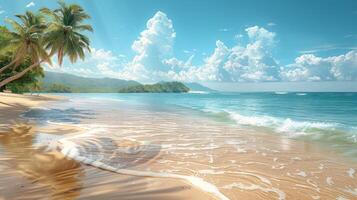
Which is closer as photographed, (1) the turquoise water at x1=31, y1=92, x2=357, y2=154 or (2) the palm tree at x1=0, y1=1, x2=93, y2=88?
(1) the turquoise water at x1=31, y1=92, x2=357, y2=154

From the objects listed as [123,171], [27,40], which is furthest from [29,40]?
[123,171]

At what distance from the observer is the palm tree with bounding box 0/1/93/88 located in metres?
27.3

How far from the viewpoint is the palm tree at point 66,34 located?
27.3 meters

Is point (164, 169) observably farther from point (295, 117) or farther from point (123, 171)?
point (295, 117)

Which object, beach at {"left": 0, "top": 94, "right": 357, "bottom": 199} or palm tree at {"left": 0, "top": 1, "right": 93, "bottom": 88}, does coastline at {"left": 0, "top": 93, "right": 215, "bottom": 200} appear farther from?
palm tree at {"left": 0, "top": 1, "right": 93, "bottom": 88}

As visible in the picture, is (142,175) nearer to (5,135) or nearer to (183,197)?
(183,197)

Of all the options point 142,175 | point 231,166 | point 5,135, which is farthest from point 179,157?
point 5,135

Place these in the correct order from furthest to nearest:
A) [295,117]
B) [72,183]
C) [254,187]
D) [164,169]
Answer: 1. [295,117]
2. [164,169]
3. [254,187]
4. [72,183]

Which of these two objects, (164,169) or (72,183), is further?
(164,169)

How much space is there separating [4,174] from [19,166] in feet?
1.95

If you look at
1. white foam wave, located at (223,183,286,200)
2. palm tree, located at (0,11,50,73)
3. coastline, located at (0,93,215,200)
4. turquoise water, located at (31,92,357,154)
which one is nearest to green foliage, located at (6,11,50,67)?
palm tree, located at (0,11,50,73)

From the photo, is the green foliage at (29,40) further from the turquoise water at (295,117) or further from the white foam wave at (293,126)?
the white foam wave at (293,126)

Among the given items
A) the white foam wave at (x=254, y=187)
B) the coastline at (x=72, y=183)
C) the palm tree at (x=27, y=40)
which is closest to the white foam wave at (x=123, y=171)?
the coastline at (x=72, y=183)

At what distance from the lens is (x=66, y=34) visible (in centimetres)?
2761
